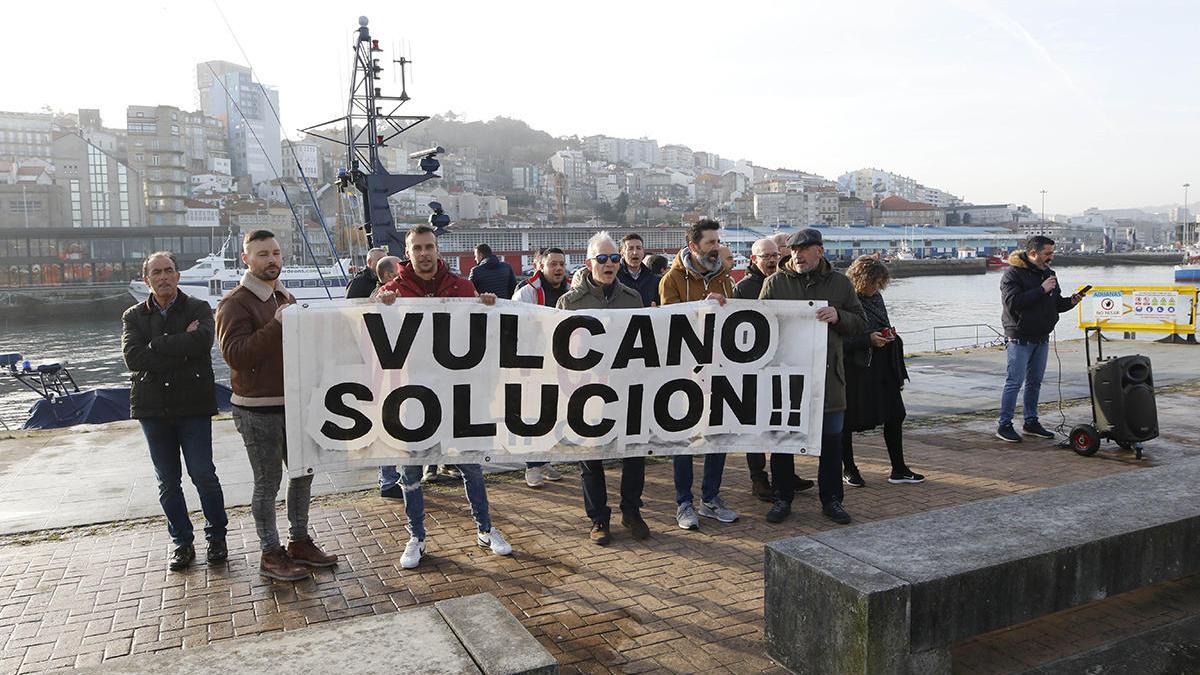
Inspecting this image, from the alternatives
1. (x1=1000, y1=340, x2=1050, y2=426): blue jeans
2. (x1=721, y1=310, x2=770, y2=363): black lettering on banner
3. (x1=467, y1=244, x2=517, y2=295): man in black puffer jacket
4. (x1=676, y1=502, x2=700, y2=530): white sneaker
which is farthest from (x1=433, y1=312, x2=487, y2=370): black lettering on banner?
(x1=1000, y1=340, x2=1050, y2=426): blue jeans

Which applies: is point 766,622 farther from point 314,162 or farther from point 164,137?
point 314,162

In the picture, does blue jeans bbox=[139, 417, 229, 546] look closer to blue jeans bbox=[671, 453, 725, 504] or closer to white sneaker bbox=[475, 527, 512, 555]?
white sneaker bbox=[475, 527, 512, 555]

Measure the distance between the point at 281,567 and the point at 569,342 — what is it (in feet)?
7.38

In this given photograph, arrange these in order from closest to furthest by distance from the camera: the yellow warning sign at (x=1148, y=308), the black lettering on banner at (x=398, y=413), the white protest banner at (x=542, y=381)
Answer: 1. the white protest banner at (x=542, y=381)
2. the black lettering on banner at (x=398, y=413)
3. the yellow warning sign at (x=1148, y=308)

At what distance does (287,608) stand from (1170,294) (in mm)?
18390

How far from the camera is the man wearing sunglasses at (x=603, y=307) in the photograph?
561 cm

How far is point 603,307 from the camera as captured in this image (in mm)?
5688

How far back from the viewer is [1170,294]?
55.8 ft

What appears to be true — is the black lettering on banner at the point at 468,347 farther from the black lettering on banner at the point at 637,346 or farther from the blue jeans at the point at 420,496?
the black lettering on banner at the point at 637,346

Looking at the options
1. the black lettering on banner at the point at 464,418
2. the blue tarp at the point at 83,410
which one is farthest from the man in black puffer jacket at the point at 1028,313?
the blue tarp at the point at 83,410

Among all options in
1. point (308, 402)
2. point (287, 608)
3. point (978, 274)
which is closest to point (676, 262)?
point (308, 402)

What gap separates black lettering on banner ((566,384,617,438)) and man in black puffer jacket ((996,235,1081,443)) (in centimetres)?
487

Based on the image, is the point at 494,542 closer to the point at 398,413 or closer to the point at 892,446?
the point at 398,413

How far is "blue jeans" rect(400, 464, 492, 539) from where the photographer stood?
209 inches
